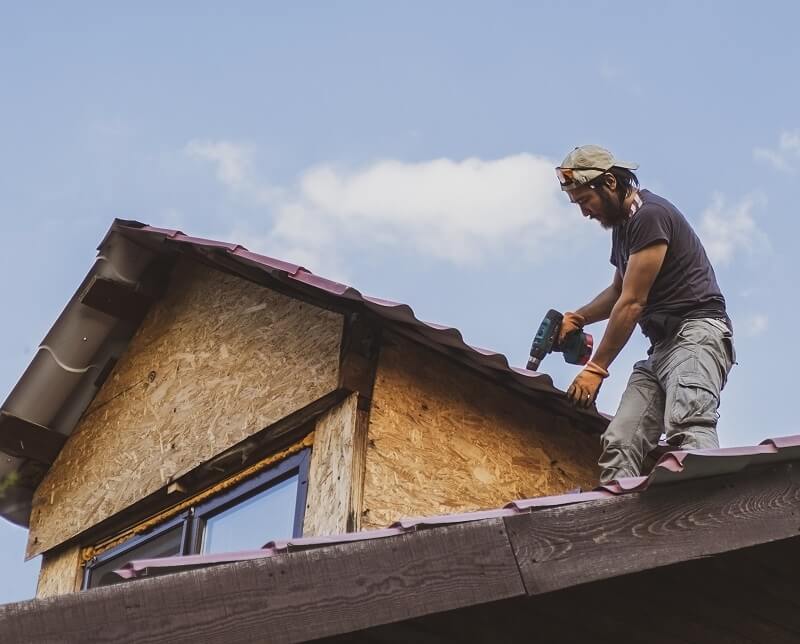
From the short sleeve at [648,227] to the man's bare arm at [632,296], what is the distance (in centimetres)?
3

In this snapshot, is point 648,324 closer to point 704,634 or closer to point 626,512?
point 704,634

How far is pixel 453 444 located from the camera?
643 centimetres

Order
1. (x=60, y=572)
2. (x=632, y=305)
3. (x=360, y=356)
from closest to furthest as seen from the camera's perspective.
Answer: (x=632, y=305) < (x=360, y=356) < (x=60, y=572)

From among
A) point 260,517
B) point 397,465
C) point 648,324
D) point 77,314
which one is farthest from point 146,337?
point 648,324

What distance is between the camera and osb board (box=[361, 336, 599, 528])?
239 inches

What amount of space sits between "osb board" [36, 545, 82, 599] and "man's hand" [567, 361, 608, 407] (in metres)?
3.27

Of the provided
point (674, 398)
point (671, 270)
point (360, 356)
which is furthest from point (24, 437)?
point (674, 398)

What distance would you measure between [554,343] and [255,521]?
181 cm

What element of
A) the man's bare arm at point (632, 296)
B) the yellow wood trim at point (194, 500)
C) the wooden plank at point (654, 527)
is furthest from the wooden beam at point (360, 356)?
the wooden plank at point (654, 527)

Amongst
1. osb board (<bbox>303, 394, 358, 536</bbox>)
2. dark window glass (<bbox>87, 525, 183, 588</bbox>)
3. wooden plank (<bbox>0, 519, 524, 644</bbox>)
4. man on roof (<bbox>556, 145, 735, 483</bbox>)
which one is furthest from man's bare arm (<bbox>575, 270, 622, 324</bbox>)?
wooden plank (<bbox>0, 519, 524, 644</bbox>)

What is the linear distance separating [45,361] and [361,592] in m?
4.93

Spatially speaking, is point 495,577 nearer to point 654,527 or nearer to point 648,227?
point 654,527

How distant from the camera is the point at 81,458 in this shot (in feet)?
26.7

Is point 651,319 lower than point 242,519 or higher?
higher
